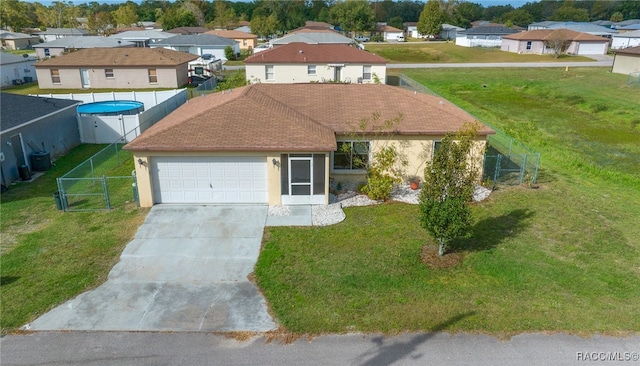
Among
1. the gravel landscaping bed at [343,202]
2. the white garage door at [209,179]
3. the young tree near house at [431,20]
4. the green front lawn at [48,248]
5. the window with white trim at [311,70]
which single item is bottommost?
the green front lawn at [48,248]

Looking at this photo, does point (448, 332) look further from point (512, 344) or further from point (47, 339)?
point (47, 339)

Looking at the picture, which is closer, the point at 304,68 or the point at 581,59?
the point at 304,68

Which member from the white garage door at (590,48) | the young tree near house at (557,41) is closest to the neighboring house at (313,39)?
the young tree near house at (557,41)

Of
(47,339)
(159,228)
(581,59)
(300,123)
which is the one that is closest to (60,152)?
(159,228)

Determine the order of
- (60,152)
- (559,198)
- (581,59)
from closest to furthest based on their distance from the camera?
(559,198), (60,152), (581,59)

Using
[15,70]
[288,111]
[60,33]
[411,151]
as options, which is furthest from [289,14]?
[411,151]

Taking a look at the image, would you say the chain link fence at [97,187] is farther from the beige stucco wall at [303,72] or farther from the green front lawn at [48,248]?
the beige stucco wall at [303,72]

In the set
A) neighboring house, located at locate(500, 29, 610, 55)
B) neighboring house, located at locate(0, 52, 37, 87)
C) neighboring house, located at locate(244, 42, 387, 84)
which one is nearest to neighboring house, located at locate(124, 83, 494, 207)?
neighboring house, located at locate(244, 42, 387, 84)
